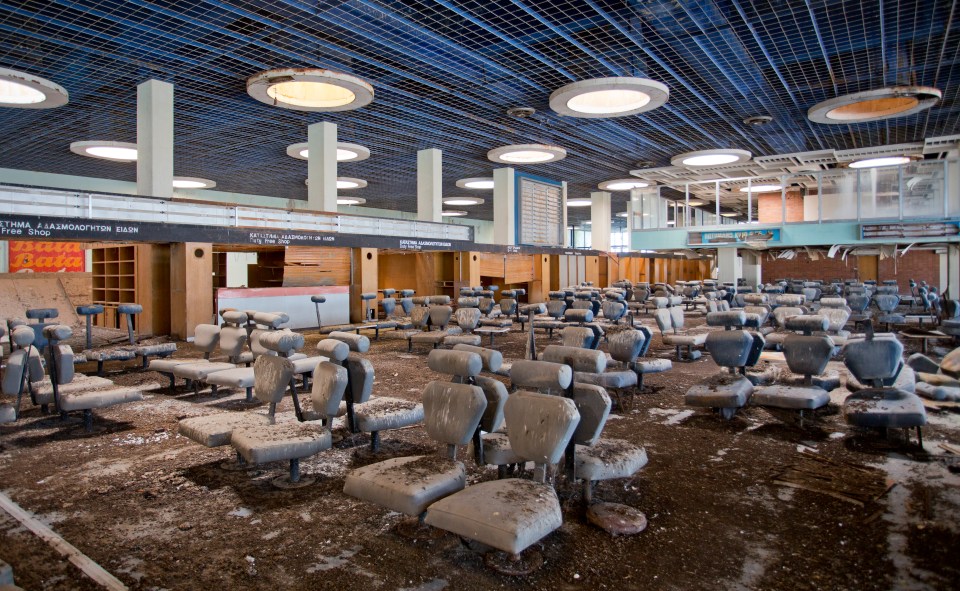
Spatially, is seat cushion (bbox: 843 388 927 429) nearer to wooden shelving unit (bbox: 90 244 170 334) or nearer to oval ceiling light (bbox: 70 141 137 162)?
wooden shelving unit (bbox: 90 244 170 334)

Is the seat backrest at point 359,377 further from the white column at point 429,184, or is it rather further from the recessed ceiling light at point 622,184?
the recessed ceiling light at point 622,184

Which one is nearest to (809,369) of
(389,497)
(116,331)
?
(389,497)

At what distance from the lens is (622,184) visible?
2062cm

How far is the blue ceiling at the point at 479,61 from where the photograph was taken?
7168 millimetres

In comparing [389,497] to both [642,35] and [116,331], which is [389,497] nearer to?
[642,35]

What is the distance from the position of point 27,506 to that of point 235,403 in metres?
2.49

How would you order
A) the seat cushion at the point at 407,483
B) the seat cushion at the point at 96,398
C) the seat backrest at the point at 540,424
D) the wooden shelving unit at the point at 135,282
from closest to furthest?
the seat cushion at the point at 407,483 < the seat backrest at the point at 540,424 < the seat cushion at the point at 96,398 < the wooden shelving unit at the point at 135,282

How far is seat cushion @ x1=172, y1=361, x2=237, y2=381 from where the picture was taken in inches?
221

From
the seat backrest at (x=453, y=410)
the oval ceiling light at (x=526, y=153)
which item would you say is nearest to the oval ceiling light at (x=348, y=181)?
the oval ceiling light at (x=526, y=153)

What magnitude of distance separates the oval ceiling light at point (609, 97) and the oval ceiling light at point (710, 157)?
17.9 ft

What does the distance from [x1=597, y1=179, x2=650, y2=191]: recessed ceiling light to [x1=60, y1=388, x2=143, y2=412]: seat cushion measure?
18.2 meters

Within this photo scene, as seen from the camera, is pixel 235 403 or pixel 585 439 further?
pixel 235 403

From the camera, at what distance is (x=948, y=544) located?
8.41 feet

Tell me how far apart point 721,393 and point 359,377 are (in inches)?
121
